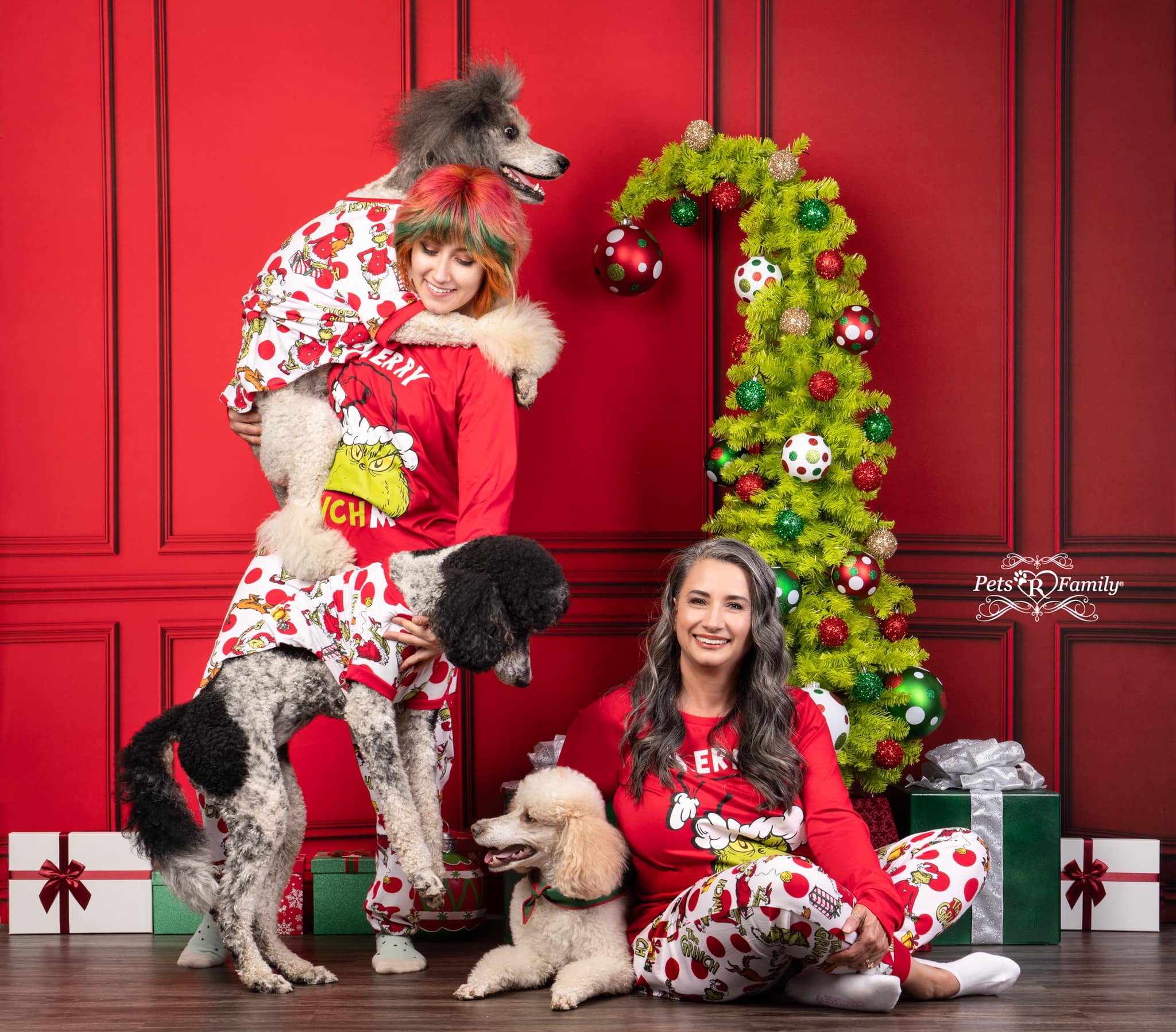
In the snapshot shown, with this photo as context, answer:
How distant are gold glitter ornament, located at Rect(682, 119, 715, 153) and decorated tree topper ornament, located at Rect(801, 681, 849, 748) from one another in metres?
1.47

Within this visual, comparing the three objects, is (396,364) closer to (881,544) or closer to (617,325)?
(617,325)

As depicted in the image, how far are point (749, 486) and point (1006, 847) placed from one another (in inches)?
42.3

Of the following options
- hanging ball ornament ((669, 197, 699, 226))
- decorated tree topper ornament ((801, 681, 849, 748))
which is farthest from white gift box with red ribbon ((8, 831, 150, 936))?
hanging ball ornament ((669, 197, 699, 226))

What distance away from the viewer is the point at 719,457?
2900mm

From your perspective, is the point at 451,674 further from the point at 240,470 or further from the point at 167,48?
the point at 167,48

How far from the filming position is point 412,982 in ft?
7.47

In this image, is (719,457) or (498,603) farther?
(719,457)

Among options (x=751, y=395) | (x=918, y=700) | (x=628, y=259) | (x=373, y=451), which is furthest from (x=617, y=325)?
(x=918, y=700)

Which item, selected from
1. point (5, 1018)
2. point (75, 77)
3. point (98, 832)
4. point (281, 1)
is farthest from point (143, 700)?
point (281, 1)

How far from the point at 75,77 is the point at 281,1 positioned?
606 millimetres

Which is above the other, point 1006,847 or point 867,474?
point 867,474

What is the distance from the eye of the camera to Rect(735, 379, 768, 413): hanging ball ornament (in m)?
2.80

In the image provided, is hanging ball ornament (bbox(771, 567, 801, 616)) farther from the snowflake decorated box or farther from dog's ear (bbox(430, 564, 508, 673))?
the snowflake decorated box

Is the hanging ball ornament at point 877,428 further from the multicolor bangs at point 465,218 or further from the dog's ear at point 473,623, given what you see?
the dog's ear at point 473,623
